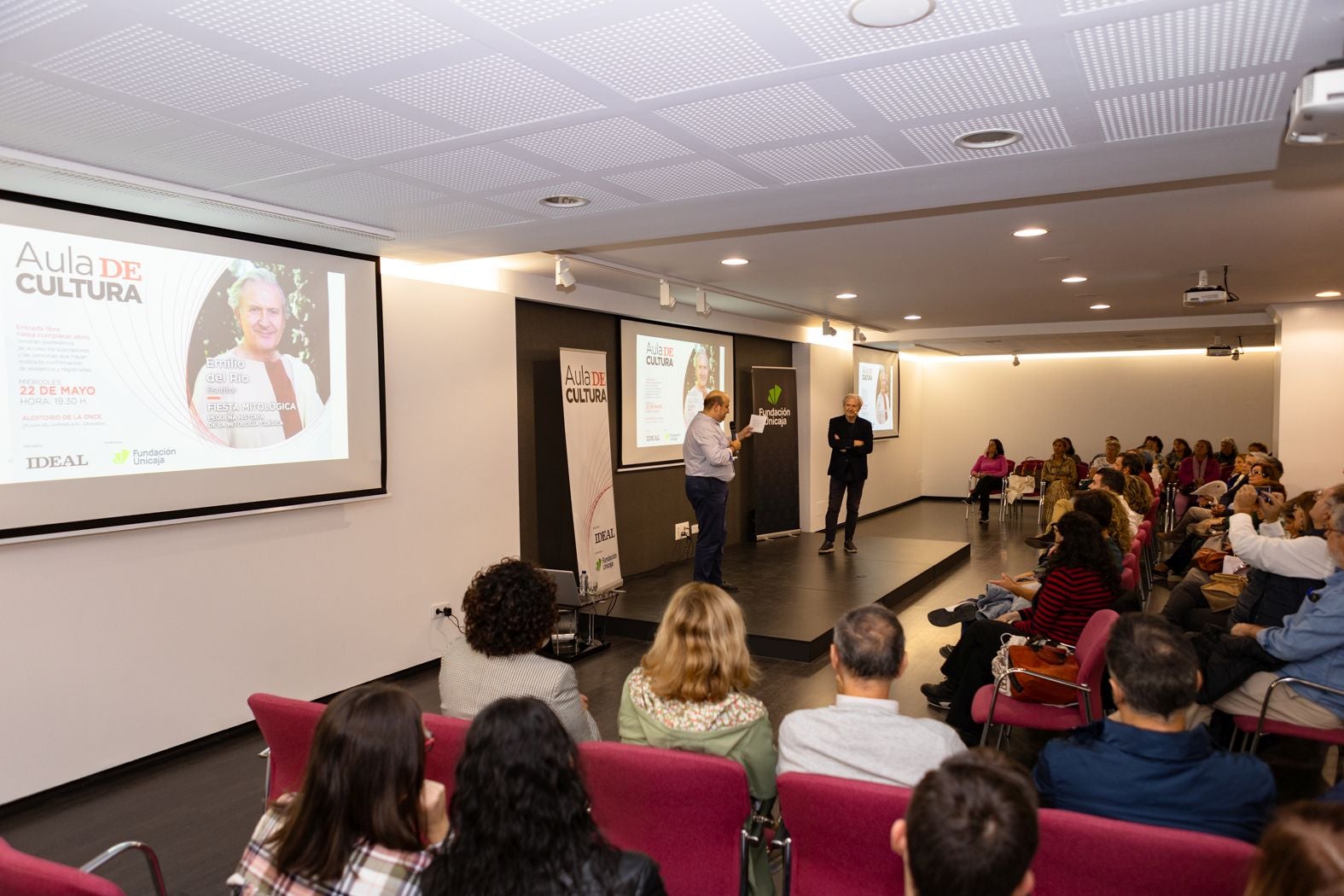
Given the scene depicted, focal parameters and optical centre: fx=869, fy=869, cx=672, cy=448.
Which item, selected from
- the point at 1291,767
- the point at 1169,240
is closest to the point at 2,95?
the point at 1291,767

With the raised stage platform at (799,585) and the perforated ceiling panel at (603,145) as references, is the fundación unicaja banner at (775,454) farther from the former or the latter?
the perforated ceiling panel at (603,145)

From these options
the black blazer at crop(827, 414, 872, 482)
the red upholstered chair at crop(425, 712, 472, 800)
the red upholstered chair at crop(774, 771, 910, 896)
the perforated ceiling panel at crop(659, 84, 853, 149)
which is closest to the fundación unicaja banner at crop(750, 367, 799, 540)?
the black blazer at crop(827, 414, 872, 482)

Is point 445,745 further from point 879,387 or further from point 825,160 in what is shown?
point 879,387

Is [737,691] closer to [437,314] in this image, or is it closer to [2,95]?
[2,95]

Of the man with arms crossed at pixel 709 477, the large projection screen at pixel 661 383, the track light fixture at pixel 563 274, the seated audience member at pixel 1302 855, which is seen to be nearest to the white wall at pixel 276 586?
the track light fixture at pixel 563 274

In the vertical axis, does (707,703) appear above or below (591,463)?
below

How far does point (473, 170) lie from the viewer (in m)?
3.47

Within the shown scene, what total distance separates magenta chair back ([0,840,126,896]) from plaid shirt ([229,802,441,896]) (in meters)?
0.24

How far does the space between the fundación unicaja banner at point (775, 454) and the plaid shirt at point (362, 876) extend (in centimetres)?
859

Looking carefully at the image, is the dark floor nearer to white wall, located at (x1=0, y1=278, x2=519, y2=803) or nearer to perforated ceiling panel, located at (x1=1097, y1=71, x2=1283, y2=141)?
white wall, located at (x1=0, y1=278, x2=519, y2=803)

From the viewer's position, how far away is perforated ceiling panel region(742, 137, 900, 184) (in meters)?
3.23

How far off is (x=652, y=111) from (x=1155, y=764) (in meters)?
2.33

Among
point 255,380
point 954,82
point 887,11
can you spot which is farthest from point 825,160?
point 255,380

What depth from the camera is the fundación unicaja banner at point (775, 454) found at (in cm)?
1023
